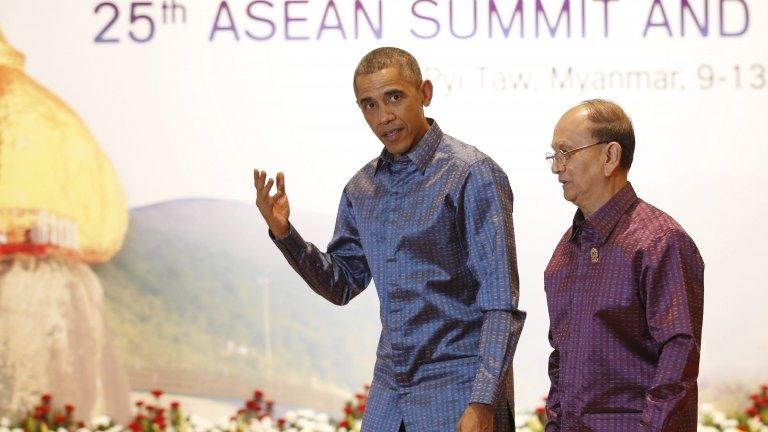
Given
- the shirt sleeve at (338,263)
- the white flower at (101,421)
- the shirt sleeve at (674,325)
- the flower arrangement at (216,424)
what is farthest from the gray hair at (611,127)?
the white flower at (101,421)

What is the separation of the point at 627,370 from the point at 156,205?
307cm

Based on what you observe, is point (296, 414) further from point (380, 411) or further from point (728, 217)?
point (380, 411)

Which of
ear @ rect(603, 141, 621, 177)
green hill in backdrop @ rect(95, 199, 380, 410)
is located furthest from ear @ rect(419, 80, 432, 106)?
green hill in backdrop @ rect(95, 199, 380, 410)

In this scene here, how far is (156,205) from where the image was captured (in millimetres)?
4934

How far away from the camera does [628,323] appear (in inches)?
88.7

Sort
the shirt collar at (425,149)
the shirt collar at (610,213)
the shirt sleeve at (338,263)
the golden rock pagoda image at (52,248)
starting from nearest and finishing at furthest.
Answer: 1. the shirt collar at (610,213)
2. the shirt collar at (425,149)
3. the shirt sleeve at (338,263)
4. the golden rock pagoda image at (52,248)

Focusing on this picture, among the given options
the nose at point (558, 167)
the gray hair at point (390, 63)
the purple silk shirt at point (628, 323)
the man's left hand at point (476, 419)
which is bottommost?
the man's left hand at point (476, 419)

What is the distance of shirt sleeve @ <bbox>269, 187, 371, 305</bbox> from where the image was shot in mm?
2750

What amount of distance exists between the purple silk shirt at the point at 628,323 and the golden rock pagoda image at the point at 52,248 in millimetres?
2967

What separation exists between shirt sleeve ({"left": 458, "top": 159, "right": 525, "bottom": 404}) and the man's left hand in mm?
18

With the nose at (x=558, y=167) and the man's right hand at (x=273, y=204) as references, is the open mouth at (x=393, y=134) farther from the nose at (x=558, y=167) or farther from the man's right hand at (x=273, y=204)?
the nose at (x=558, y=167)

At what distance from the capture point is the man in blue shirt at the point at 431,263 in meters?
2.45

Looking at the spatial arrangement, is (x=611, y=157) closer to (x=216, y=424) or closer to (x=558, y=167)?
(x=558, y=167)

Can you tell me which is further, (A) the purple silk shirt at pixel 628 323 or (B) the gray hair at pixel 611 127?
(B) the gray hair at pixel 611 127
